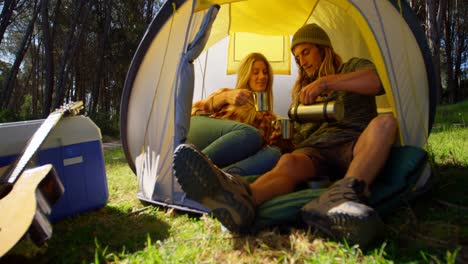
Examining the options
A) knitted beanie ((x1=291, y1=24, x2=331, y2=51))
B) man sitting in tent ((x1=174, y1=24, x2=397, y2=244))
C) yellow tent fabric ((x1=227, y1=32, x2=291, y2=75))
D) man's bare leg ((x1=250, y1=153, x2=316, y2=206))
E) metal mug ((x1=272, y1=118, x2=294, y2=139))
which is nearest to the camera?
man sitting in tent ((x1=174, y1=24, x2=397, y2=244))

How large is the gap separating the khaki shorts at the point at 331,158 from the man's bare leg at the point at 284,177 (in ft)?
0.18

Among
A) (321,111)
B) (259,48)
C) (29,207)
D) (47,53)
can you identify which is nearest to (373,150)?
(321,111)

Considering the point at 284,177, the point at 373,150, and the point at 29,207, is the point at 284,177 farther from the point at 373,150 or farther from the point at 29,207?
the point at 29,207

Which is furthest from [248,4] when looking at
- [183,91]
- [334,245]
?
[334,245]

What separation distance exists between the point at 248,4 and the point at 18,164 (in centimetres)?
226

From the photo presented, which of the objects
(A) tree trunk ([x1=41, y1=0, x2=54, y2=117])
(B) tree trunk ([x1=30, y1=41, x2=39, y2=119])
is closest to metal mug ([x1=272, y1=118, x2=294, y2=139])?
(A) tree trunk ([x1=41, y1=0, x2=54, y2=117])

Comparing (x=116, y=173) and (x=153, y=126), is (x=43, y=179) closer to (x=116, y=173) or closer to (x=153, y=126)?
(x=153, y=126)

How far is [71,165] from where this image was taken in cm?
232

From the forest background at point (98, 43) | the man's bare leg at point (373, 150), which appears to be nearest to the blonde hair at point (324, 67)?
the man's bare leg at point (373, 150)

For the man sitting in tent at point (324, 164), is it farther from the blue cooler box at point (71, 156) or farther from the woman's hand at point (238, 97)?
the blue cooler box at point (71, 156)

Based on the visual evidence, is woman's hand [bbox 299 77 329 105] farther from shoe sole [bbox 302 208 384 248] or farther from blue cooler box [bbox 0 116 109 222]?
blue cooler box [bbox 0 116 109 222]

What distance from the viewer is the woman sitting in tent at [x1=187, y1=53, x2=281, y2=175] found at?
2453mm

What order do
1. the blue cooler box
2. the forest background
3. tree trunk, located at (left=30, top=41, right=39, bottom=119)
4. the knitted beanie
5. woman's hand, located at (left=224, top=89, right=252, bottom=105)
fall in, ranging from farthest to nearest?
1. tree trunk, located at (left=30, top=41, right=39, bottom=119)
2. the forest background
3. woman's hand, located at (left=224, top=89, right=252, bottom=105)
4. the knitted beanie
5. the blue cooler box

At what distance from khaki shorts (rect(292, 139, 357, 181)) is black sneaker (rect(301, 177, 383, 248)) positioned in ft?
1.76
